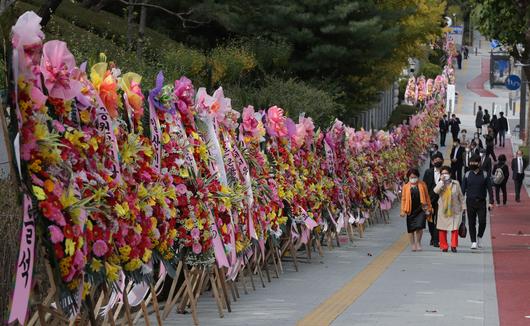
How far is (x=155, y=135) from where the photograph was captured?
1311 centimetres

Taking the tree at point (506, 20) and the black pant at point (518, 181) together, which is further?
the tree at point (506, 20)

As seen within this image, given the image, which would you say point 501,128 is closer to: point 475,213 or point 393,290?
point 475,213

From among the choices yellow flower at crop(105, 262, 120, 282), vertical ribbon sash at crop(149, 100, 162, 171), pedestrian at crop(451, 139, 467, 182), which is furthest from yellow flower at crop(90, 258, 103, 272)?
pedestrian at crop(451, 139, 467, 182)

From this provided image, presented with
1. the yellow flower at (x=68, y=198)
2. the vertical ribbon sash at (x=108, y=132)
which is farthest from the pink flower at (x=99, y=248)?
the vertical ribbon sash at (x=108, y=132)

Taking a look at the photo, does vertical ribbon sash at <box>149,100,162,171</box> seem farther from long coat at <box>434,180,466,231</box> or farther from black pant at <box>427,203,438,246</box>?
black pant at <box>427,203,438,246</box>

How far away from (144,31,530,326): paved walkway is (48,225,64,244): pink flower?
426 centimetres

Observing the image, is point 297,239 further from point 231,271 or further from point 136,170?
point 136,170

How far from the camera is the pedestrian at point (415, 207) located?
2255 centimetres

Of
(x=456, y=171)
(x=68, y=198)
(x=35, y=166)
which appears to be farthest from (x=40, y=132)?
(x=456, y=171)

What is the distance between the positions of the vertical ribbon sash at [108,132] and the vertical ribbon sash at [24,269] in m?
1.65

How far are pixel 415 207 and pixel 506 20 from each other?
19434mm

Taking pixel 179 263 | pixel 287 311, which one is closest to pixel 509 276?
pixel 287 311

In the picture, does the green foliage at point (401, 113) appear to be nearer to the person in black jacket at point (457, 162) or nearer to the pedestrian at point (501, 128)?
the pedestrian at point (501, 128)

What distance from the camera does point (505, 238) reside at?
26250mm
